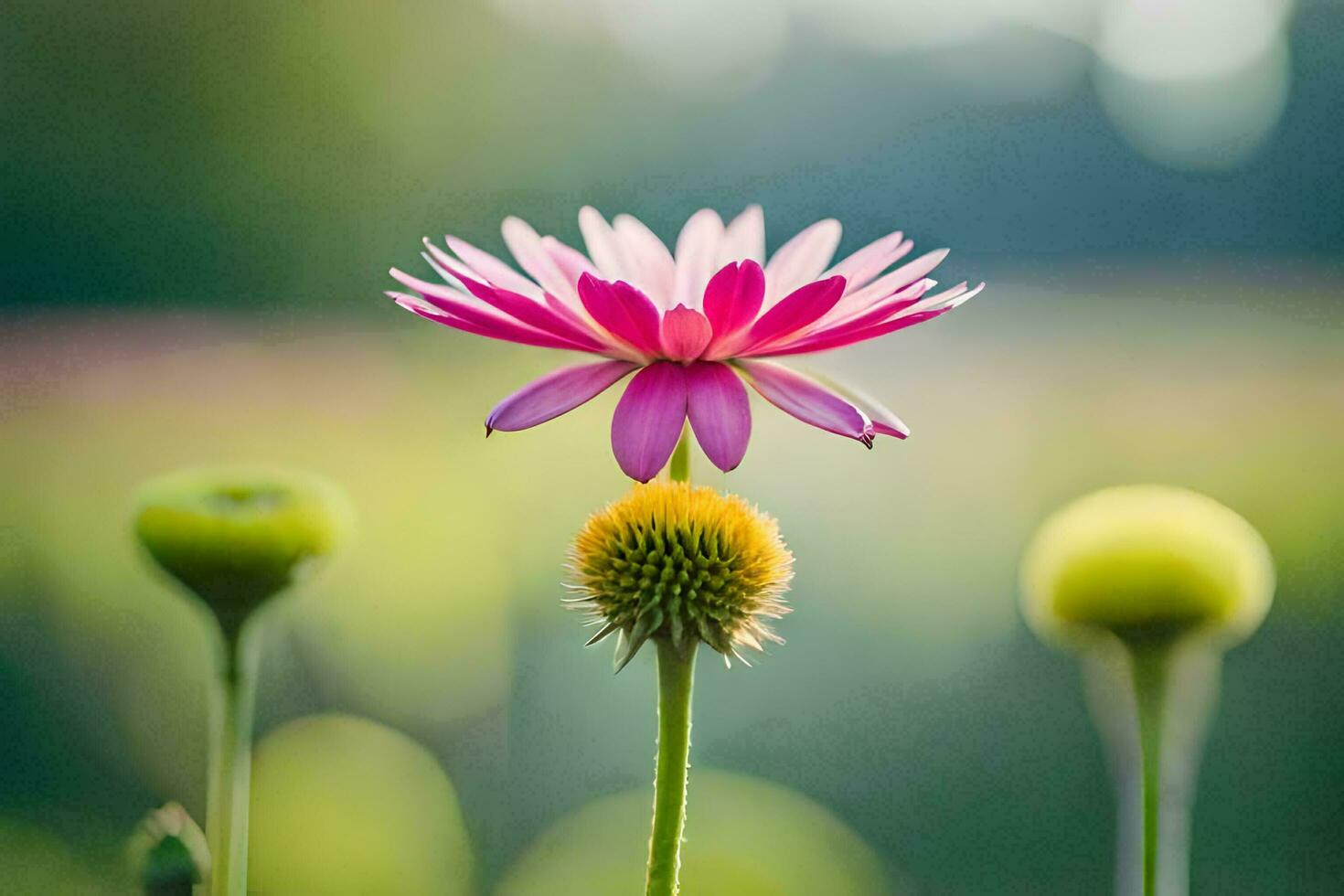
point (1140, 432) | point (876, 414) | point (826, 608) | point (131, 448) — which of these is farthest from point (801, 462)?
point (876, 414)

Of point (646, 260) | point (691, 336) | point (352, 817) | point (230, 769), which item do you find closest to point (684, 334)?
point (691, 336)

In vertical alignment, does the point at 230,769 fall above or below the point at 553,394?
below

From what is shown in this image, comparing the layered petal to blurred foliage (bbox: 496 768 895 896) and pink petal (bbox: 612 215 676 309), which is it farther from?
blurred foliage (bbox: 496 768 895 896)

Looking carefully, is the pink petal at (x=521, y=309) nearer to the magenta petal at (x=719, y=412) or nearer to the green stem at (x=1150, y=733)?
the magenta petal at (x=719, y=412)

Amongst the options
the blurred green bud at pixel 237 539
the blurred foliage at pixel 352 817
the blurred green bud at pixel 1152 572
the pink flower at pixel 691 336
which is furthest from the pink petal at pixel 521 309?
the blurred foliage at pixel 352 817

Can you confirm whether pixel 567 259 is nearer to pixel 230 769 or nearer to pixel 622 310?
pixel 622 310

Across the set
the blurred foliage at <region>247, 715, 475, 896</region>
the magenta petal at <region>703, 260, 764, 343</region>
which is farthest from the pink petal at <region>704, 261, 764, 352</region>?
the blurred foliage at <region>247, 715, 475, 896</region>
